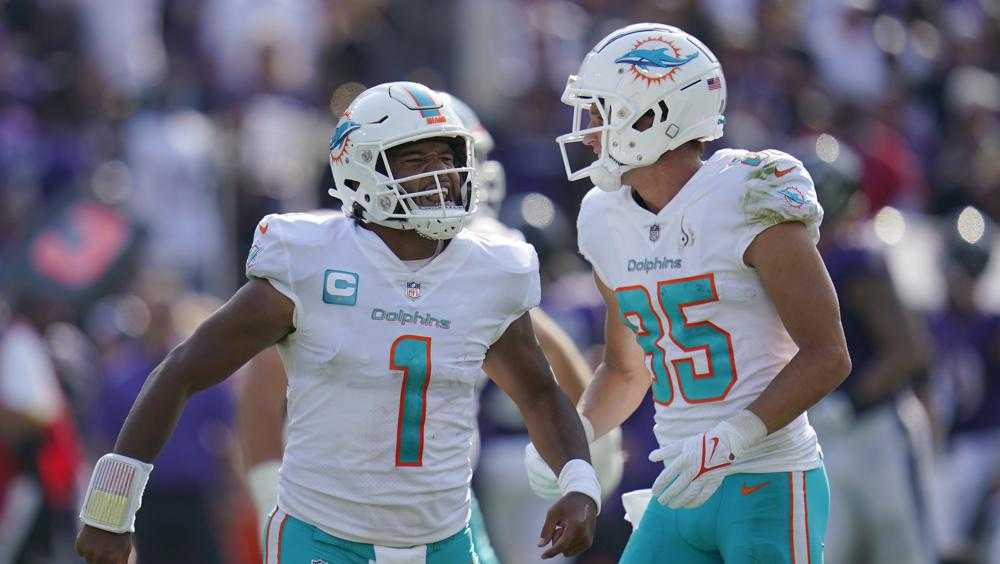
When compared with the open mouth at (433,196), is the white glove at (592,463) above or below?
below

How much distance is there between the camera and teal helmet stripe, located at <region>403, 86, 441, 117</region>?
436 cm

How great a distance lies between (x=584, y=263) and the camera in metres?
10.1

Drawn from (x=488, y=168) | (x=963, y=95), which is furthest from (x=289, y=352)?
(x=963, y=95)

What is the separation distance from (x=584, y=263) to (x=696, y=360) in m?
5.58

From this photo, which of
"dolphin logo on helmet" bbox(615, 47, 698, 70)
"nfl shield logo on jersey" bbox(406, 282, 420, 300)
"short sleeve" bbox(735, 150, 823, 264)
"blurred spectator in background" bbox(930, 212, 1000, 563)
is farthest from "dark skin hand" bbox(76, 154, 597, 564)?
"blurred spectator in background" bbox(930, 212, 1000, 563)

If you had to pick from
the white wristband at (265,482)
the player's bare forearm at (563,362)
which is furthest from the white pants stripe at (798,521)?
the white wristband at (265,482)

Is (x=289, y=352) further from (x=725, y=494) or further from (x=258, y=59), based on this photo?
(x=258, y=59)

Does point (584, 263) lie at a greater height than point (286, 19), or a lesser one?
lesser

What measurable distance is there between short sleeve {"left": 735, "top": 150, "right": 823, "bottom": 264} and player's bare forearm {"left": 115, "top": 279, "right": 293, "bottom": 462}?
3.80 feet

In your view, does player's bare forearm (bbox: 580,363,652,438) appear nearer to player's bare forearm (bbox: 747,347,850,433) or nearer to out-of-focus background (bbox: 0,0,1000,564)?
player's bare forearm (bbox: 747,347,850,433)

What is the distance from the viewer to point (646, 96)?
4.55 meters

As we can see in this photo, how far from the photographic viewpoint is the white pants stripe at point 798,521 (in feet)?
14.5

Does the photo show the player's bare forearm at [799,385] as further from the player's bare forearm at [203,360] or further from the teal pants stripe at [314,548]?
the player's bare forearm at [203,360]

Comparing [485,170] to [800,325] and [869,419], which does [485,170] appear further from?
[869,419]
